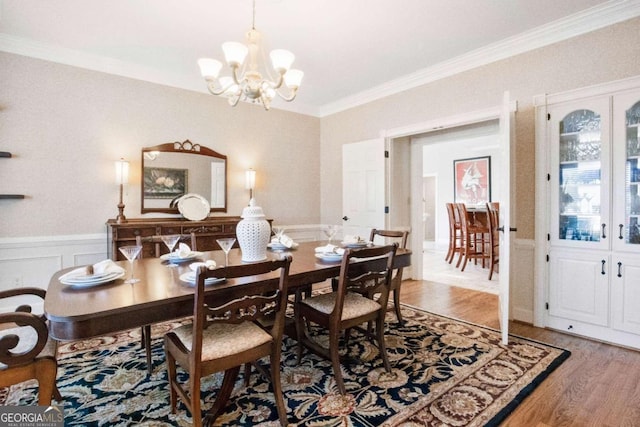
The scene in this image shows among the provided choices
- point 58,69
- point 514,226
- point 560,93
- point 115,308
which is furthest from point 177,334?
point 560,93

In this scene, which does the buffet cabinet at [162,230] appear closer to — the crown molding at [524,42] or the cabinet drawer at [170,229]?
the cabinet drawer at [170,229]

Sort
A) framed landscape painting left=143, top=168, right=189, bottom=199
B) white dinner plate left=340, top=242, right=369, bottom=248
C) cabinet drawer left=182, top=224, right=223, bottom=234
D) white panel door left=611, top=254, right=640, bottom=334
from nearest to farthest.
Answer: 1. white panel door left=611, top=254, right=640, bottom=334
2. white dinner plate left=340, top=242, right=369, bottom=248
3. cabinet drawer left=182, top=224, right=223, bottom=234
4. framed landscape painting left=143, top=168, right=189, bottom=199

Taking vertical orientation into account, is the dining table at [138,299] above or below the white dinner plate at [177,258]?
below

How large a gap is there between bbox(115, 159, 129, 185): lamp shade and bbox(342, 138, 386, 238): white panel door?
284 cm

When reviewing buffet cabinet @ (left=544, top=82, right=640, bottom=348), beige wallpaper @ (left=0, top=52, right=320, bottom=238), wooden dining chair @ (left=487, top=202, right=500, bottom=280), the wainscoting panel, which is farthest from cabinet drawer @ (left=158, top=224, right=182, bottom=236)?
wooden dining chair @ (left=487, top=202, right=500, bottom=280)

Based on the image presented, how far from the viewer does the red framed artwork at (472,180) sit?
7.80 meters

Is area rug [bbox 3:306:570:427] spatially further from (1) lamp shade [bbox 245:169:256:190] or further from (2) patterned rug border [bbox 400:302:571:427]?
(1) lamp shade [bbox 245:169:256:190]

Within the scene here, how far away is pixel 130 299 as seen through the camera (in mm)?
1387

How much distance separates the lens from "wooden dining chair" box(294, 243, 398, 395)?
1.91 meters

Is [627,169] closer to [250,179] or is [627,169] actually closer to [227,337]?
[227,337]

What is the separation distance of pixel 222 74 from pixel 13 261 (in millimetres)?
2885

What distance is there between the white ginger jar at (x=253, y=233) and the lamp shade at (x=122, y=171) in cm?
222

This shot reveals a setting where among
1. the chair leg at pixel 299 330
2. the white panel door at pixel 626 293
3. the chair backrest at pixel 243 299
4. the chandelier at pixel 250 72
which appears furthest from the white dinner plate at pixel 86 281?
the white panel door at pixel 626 293

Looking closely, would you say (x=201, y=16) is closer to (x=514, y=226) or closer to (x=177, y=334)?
(x=177, y=334)
